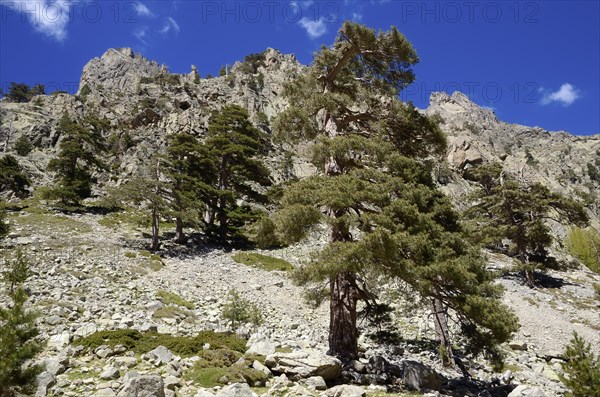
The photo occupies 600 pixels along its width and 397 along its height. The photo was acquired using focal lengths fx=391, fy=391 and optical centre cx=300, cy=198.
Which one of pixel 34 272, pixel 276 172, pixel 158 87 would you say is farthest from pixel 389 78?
pixel 158 87

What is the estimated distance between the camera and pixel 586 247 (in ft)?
201

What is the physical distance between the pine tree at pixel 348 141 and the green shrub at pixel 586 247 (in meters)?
50.9

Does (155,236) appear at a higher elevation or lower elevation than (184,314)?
higher

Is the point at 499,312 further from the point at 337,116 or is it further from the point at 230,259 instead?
the point at 230,259

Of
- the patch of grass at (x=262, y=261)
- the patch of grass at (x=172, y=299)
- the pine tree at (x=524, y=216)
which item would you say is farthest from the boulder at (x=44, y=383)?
the pine tree at (x=524, y=216)

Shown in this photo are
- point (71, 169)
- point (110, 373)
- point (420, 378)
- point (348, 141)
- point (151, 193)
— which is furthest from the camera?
point (71, 169)

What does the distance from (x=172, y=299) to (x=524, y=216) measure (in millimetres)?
31264

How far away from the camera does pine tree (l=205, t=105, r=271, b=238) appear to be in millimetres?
34656

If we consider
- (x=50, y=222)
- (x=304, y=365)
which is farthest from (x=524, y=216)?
(x=50, y=222)

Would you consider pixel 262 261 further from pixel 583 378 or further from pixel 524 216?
pixel 524 216

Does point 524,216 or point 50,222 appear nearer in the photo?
point 50,222

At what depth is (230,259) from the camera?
28797 mm

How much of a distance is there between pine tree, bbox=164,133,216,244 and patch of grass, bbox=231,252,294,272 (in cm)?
422

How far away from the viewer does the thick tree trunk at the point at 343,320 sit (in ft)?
37.7
